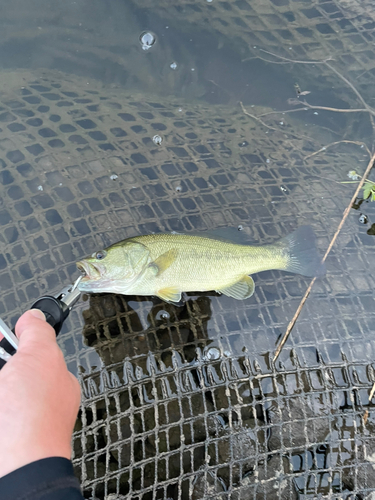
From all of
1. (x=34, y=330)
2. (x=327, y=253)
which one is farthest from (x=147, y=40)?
(x=34, y=330)

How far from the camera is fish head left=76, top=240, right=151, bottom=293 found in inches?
106

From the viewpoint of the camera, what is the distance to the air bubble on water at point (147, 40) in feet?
14.3

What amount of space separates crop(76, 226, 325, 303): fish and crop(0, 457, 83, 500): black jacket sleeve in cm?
136

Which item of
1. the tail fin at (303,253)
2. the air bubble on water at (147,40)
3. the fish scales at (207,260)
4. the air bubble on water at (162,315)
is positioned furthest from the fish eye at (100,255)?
the air bubble on water at (147,40)

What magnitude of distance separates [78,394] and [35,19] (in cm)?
447

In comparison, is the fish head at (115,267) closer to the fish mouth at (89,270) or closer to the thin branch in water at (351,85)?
the fish mouth at (89,270)

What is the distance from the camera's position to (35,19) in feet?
14.1

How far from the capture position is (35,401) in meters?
1.65

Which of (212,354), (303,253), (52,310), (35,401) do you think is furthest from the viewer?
(303,253)

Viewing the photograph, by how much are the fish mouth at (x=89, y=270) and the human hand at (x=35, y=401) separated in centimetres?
73

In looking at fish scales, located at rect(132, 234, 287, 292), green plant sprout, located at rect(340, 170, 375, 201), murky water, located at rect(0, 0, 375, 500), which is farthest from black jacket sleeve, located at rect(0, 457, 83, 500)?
green plant sprout, located at rect(340, 170, 375, 201)

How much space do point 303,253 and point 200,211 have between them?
1.01 meters

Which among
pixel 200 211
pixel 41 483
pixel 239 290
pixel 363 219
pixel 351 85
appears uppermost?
pixel 351 85

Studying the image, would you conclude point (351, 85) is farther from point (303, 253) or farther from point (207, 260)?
point (207, 260)
